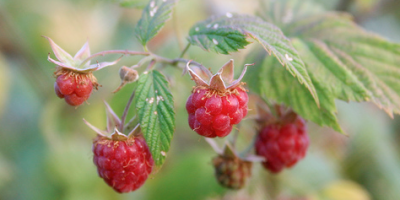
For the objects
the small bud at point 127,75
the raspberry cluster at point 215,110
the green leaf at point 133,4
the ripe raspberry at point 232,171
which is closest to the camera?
the raspberry cluster at point 215,110

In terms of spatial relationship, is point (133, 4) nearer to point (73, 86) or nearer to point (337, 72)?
point (73, 86)

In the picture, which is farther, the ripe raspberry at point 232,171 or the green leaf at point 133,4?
the green leaf at point 133,4

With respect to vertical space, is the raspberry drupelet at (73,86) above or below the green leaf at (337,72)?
above

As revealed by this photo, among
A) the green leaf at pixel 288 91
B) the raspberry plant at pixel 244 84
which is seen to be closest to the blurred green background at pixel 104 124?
the raspberry plant at pixel 244 84

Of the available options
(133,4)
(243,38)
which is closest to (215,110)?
(243,38)

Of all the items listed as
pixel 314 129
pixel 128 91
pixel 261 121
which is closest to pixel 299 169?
pixel 314 129

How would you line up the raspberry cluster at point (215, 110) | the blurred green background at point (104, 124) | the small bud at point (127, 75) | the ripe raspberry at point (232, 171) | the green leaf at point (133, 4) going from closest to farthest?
the raspberry cluster at point (215, 110), the small bud at point (127, 75), the ripe raspberry at point (232, 171), the green leaf at point (133, 4), the blurred green background at point (104, 124)

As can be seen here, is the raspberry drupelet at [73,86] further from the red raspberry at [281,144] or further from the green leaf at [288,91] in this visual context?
the red raspberry at [281,144]
